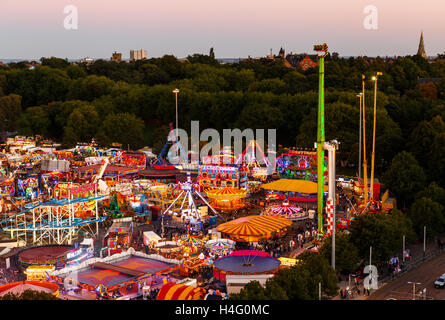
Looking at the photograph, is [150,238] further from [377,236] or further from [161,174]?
[161,174]

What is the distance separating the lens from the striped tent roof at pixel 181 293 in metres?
25.1

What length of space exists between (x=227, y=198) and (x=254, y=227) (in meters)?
9.41

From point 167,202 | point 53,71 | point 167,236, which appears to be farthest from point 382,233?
point 53,71

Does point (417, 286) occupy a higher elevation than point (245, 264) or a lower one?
lower

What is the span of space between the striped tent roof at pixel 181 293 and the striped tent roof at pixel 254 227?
10.8m

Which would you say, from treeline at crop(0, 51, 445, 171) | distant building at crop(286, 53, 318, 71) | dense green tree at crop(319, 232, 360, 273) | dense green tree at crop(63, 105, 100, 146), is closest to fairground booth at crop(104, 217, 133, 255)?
dense green tree at crop(319, 232, 360, 273)

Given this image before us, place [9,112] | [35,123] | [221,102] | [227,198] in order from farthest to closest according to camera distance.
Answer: [9,112] → [35,123] → [221,102] → [227,198]

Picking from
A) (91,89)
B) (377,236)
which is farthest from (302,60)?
(377,236)

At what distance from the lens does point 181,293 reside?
2528cm

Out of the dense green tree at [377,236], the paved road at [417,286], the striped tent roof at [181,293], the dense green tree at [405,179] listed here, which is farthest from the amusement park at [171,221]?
the paved road at [417,286]

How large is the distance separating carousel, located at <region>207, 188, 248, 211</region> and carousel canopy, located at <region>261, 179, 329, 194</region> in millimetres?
3227
